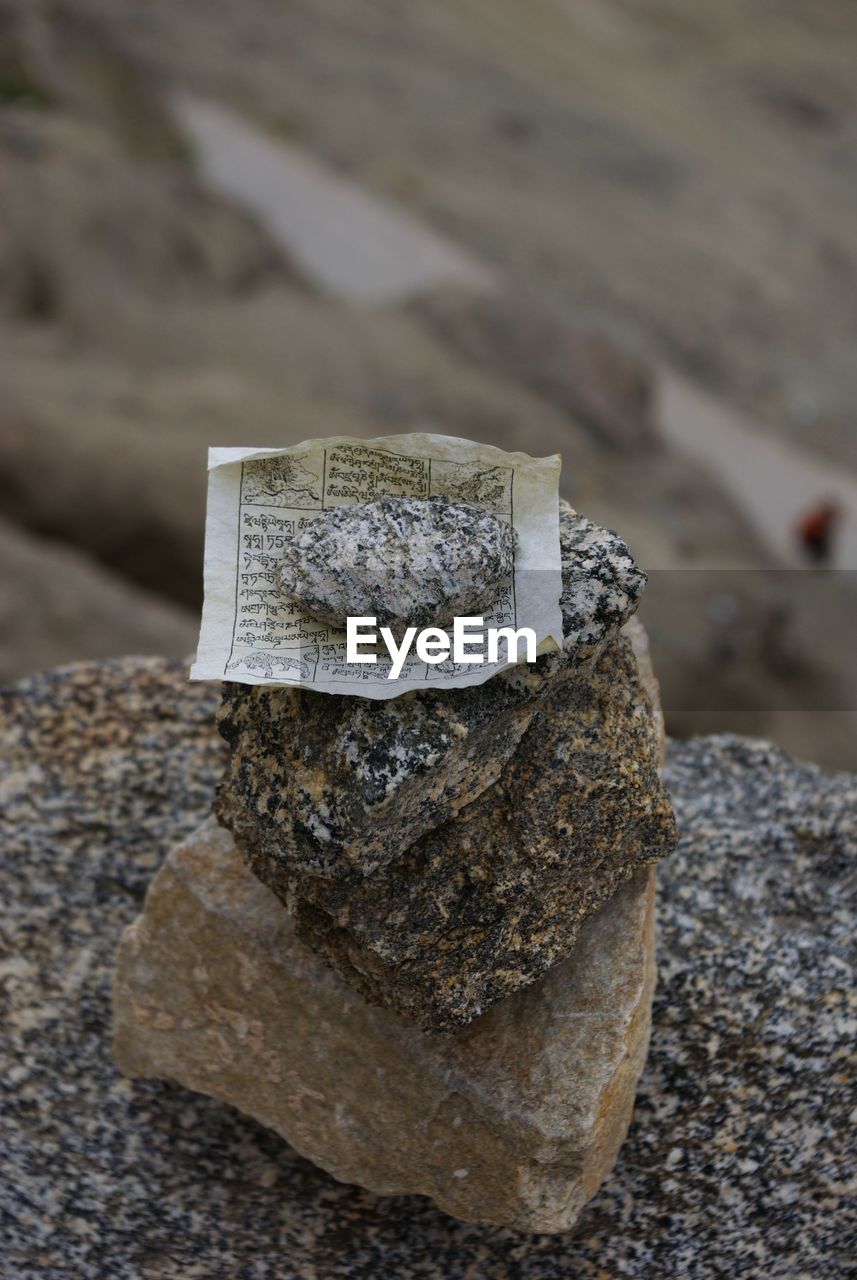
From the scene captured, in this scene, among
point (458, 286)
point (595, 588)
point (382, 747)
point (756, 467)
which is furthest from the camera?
point (458, 286)

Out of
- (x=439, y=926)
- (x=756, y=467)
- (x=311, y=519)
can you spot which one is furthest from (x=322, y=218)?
(x=439, y=926)

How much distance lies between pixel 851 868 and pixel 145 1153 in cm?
195

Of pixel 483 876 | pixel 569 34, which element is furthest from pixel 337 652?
pixel 569 34

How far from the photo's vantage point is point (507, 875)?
8.21ft

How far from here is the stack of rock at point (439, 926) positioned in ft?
7.64

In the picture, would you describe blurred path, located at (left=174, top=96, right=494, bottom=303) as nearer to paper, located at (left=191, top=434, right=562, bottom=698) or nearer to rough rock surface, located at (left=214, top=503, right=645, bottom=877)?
paper, located at (left=191, top=434, right=562, bottom=698)

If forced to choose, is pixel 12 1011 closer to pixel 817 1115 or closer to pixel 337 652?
pixel 337 652

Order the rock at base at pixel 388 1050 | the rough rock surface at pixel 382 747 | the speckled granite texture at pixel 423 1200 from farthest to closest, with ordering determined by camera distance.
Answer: the speckled granite texture at pixel 423 1200 → the rock at base at pixel 388 1050 → the rough rock surface at pixel 382 747

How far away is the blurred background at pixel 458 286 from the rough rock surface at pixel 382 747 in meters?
4.18

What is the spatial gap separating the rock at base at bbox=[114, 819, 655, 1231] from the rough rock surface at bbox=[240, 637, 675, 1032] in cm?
21

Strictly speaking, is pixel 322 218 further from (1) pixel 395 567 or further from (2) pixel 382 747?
(2) pixel 382 747

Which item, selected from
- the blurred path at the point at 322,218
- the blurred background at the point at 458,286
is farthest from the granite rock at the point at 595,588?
the blurred path at the point at 322,218

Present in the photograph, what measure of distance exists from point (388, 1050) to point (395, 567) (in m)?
1.15

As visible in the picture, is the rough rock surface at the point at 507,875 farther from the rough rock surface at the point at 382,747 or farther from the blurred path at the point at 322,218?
the blurred path at the point at 322,218
